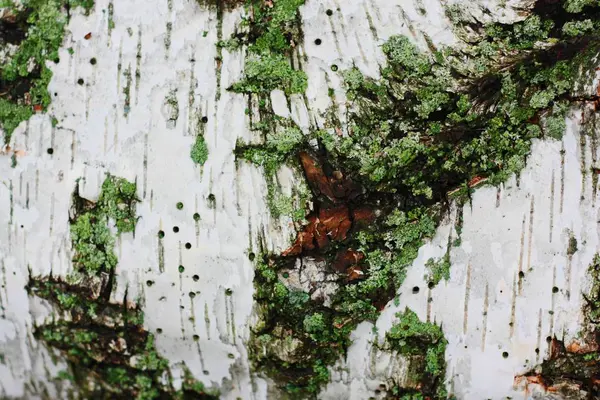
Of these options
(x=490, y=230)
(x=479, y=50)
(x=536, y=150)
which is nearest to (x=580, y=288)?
(x=490, y=230)

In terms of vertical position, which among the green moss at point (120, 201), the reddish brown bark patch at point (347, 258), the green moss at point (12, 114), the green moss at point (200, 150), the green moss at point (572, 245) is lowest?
the reddish brown bark patch at point (347, 258)

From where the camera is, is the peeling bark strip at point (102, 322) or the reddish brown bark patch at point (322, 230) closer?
the reddish brown bark patch at point (322, 230)

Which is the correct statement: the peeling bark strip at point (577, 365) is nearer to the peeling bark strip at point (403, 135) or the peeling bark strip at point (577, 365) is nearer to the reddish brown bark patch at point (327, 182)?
the peeling bark strip at point (403, 135)

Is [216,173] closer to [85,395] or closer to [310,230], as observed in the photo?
[310,230]

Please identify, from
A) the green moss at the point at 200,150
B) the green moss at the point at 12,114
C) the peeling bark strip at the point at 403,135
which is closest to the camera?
the peeling bark strip at the point at 403,135

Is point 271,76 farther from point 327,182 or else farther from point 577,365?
point 577,365

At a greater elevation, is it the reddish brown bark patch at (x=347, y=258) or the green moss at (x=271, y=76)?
the green moss at (x=271, y=76)

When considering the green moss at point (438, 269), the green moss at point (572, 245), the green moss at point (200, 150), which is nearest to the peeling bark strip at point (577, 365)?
the green moss at point (572, 245)

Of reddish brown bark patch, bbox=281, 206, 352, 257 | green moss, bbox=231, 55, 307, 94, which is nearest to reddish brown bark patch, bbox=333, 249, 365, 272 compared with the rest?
reddish brown bark patch, bbox=281, 206, 352, 257
